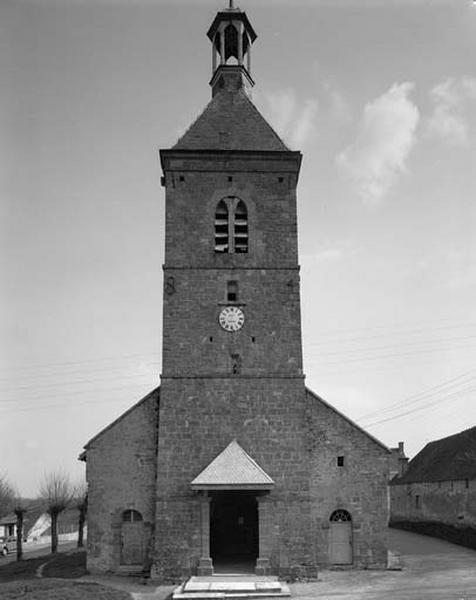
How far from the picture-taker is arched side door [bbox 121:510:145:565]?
915 inches

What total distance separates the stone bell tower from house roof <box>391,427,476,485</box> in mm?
16989

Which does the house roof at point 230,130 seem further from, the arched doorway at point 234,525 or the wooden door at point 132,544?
the wooden door at point 132,544

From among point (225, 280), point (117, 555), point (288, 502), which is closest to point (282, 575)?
point (288, 502)

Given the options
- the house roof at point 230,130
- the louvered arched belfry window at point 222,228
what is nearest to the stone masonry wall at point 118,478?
the louvered arched belfry window at point 222,228

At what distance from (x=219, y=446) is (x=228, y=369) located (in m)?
2.69

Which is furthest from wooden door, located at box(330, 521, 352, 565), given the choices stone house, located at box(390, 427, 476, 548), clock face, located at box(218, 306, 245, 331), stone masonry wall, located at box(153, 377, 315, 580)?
stone house, located at box(390, 427, 476, 548)

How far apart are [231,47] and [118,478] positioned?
18.5 metres

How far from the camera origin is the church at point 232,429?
887 inches

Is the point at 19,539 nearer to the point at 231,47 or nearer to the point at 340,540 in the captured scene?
the point at 340,540

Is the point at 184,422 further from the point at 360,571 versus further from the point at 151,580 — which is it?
the point at 360,571

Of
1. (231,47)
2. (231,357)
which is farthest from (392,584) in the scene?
(231,47)

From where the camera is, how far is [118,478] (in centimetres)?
2380

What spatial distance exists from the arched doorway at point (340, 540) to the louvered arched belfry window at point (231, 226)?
33.3 ft

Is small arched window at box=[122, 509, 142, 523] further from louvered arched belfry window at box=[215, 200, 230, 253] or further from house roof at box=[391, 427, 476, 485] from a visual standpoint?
house roof at box=[391, 427, 476, 485]
